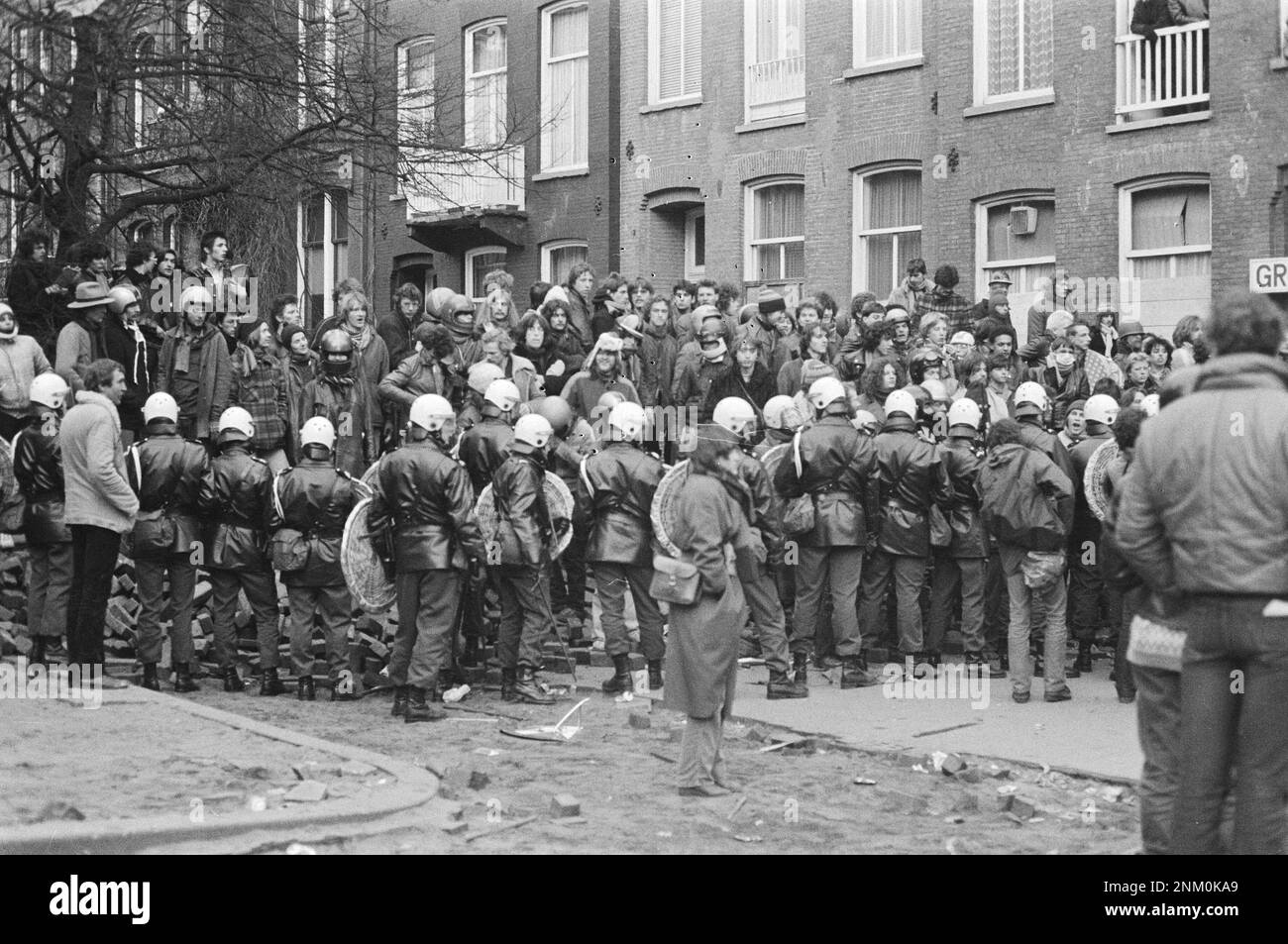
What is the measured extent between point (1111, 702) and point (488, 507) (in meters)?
4.59

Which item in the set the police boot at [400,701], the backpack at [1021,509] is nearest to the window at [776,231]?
the backpack at [1021,509]

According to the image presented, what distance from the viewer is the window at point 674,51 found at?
27.6 m

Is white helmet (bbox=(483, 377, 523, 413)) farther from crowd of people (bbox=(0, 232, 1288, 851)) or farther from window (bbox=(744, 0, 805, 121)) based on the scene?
window (bbox=(744, 0, 805, 121))

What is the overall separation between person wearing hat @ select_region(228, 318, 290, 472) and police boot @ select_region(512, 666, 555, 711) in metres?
3.59

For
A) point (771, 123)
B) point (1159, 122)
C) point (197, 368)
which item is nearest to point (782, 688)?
point (197, 368)

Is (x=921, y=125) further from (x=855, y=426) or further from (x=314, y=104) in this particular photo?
(x=855, y=426)

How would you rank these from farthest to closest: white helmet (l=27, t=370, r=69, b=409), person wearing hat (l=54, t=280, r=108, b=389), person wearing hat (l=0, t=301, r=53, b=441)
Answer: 1. person wearing hat (l=54, t=280, r=108, b=389)
2. person wearing hat (l=0, t=301, r=53, b=441)
3. white helmet (l=27, t=370, r=69, b=409)

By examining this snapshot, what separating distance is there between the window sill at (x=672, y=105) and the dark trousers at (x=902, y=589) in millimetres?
15726

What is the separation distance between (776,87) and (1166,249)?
7039 mm

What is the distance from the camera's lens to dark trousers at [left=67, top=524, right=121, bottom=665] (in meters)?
12.0

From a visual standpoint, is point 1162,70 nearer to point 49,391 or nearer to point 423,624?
point 423,624

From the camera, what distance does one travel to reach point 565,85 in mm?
29594

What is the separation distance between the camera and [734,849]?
8125mm

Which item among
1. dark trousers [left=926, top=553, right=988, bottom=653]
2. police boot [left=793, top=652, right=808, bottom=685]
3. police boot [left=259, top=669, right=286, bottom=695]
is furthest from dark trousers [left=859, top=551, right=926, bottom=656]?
police boot [left=259, top=669, right=286, bottom=695]
